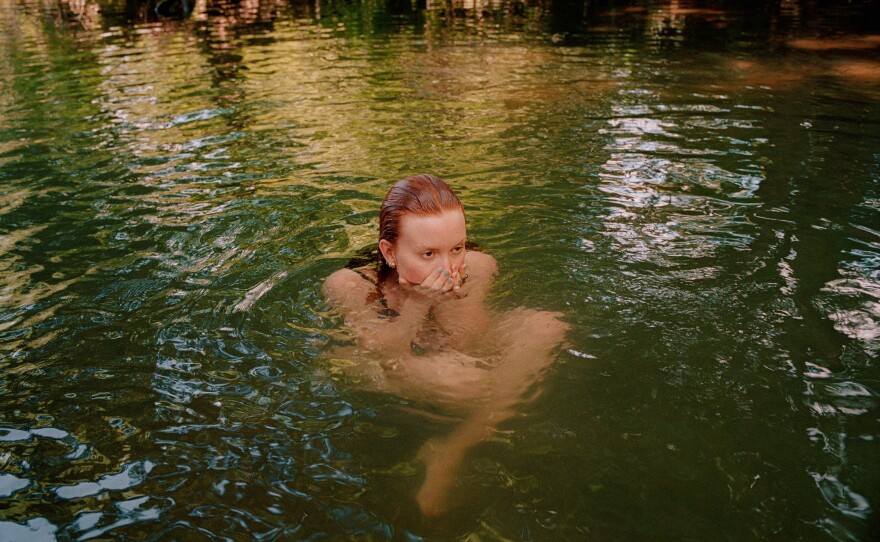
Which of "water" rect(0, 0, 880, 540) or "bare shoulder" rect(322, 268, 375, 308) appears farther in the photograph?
"bare shoulder" rect(322, 268, 375, 308)

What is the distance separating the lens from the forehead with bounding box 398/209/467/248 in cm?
390

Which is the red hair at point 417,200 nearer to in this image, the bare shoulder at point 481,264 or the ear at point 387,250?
the ear at point 387,250

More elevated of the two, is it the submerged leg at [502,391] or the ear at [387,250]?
the ear at [387,250]

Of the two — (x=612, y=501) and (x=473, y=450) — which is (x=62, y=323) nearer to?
(x=473, y=450)

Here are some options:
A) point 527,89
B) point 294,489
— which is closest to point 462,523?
point 294,489

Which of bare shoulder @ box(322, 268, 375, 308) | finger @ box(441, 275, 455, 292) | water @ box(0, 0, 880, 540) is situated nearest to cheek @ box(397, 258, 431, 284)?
finger @ box(441, 275, 455, 292)

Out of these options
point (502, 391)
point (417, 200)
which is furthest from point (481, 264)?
point (502, 391)

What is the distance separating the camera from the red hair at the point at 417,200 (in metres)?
3.90

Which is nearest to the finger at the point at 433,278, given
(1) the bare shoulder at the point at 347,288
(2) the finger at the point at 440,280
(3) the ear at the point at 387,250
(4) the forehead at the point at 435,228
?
(2) the finger at the point at 440,280

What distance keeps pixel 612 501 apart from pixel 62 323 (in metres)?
3.37

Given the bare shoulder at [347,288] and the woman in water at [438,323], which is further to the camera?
the bare shoulder at [347,288]

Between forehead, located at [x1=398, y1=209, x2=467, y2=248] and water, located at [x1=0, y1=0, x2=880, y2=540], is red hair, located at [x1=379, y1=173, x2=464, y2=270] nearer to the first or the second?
forehead, located at [x1=398, y1=209, x2=467, y2=248]

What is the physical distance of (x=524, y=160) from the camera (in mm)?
7008

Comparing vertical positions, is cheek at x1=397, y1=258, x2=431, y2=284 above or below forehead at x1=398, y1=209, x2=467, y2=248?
below
